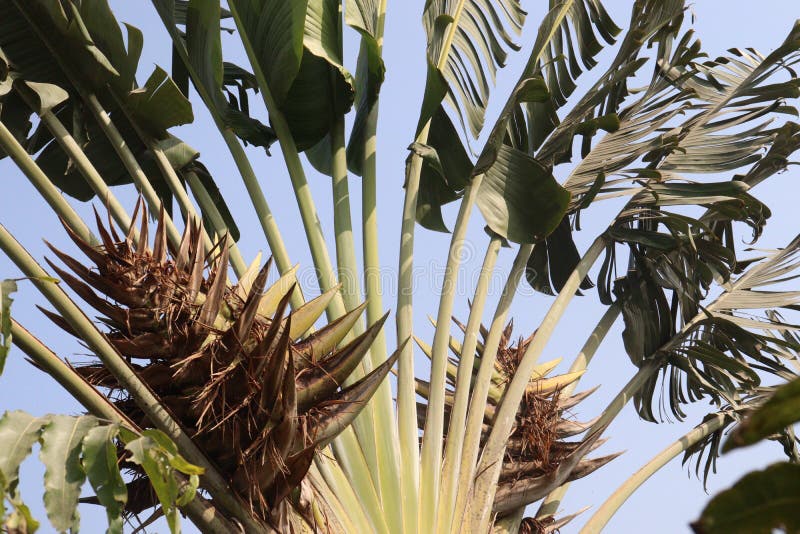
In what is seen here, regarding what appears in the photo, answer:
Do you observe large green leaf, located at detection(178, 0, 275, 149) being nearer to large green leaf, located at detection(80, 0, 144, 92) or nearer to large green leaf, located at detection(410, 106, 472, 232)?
large green leaf, located at detection(80, 0, 144, 92)

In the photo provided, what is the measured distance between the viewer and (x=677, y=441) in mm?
4406

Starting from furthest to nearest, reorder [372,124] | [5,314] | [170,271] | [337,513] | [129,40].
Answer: [372,124] < [129,40] < [337,513] < [170,271] < [5,314]

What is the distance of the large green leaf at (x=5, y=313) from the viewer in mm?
1993

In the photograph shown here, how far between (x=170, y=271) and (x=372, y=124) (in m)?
2.10

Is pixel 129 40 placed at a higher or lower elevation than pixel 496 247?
higher

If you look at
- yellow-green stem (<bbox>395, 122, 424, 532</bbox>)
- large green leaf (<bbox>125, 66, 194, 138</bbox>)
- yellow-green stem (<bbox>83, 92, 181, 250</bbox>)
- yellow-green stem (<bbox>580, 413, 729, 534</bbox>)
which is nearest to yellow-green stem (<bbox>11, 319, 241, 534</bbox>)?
yellow-green stem (<bbox>395, 122, 424, 532</bbox>)

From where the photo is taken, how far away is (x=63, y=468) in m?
2.05

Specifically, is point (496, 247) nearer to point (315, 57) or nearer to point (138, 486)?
point (315, 57)

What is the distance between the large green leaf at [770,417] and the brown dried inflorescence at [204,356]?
1.97 metres

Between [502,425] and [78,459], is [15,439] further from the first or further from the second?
[502,425]

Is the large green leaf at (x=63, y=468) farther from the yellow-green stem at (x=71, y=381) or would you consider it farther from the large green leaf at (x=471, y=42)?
the large green leaf at (x=471, y=42)

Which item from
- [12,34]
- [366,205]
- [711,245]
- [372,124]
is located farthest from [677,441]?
[12,34]

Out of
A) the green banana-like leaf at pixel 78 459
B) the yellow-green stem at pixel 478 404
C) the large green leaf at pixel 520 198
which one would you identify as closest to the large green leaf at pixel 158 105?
the large green leaf at pixel 520 198

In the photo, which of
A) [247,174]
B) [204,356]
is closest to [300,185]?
[247,174]
